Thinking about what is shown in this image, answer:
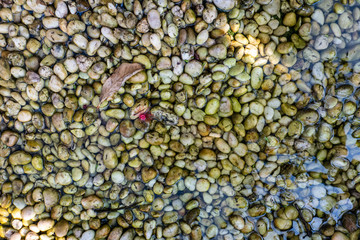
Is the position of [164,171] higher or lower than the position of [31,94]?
lower

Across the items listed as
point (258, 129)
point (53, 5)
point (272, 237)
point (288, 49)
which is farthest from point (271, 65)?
point (53, 5)

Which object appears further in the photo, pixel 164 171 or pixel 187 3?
pixel 164 171

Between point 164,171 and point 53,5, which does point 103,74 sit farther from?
point 164,171

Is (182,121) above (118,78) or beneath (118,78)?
beneath
